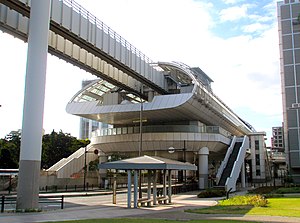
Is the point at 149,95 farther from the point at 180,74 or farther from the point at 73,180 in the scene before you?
the point at 73,180

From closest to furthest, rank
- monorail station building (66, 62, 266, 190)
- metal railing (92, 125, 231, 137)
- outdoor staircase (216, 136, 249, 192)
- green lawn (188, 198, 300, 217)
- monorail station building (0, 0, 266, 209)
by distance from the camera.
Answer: green lawn (188, 198, 300, 217) < monorail station building (0, 0, 266, 209) < outdoor staircase (216, 136, 249, 192) < monorail station building (66, 62, 266, 190) < metal railing (92, 125, 231, 137)

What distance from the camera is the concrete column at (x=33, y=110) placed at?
20.9 metres

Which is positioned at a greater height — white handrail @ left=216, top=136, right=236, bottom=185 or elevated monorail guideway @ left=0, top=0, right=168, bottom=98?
elevated monorail guideway @ left=0, top=0, right=168, bottom=98

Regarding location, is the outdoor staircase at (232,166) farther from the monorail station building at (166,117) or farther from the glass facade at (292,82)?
the glass facade at (292,82)

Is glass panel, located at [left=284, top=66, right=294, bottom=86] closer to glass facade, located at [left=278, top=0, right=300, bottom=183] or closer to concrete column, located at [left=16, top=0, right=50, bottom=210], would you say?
glass facade, located at [left=278, top=0, right=300, bottom=183]

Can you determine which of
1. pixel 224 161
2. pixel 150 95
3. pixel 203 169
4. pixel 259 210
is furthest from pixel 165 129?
pixel 259 210

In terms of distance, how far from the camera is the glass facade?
72375 mm

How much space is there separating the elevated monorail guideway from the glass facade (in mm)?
39138

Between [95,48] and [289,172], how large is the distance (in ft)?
182

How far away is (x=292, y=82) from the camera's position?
239ft

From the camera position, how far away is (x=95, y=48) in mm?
31312

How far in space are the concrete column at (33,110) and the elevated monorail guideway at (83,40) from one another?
270cm

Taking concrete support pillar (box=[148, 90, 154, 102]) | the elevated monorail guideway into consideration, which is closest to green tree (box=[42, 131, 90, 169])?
concrete support pillar (box=[148, 90, 154, 102])

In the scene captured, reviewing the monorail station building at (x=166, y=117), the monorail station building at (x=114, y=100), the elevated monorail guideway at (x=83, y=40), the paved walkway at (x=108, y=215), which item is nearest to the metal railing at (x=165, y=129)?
the monorail station building at (x=166, y=117)
